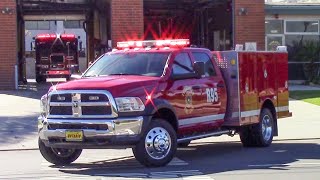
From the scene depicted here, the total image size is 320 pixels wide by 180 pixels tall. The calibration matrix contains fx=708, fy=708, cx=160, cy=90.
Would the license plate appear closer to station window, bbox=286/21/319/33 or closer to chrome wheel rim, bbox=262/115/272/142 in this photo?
chrome wheel rim, bbox=262/115/272/142

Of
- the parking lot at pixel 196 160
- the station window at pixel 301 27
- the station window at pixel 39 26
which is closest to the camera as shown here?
the parking lot at pixel 196 160

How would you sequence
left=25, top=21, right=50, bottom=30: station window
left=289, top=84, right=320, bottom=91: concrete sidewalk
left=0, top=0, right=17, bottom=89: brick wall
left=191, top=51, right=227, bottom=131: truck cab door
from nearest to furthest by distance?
left=191, top=51, right=227, bottom=131: truck cab door
left=0, top=0, right=17, bottom=89: brick wall
left=289, top=84, right=320, bottom=91: concrete sidewalk
left=25, top=21, right=50, bottom=30: station window

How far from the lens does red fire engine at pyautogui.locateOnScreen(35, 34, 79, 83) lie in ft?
134

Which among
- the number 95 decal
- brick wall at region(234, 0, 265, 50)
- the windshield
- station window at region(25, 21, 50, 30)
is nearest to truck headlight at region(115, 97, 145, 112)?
the windshield

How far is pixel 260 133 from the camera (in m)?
14.8

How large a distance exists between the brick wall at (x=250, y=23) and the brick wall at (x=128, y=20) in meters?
3.95

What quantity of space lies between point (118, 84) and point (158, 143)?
1193 millimetres

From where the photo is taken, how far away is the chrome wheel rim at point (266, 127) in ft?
49.5

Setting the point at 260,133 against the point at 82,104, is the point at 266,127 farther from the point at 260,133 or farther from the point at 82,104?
the point at 82,104

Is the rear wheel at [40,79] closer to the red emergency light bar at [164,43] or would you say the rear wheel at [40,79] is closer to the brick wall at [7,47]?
the brick wall at [7,47]

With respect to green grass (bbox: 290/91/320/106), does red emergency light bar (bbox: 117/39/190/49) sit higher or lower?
higher

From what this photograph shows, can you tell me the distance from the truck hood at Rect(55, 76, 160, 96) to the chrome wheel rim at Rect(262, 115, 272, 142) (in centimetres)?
383

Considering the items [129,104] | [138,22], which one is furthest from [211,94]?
[138,22]

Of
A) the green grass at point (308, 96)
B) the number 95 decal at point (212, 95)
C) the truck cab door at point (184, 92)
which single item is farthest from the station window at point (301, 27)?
the truck cab door at point (184, 92)
